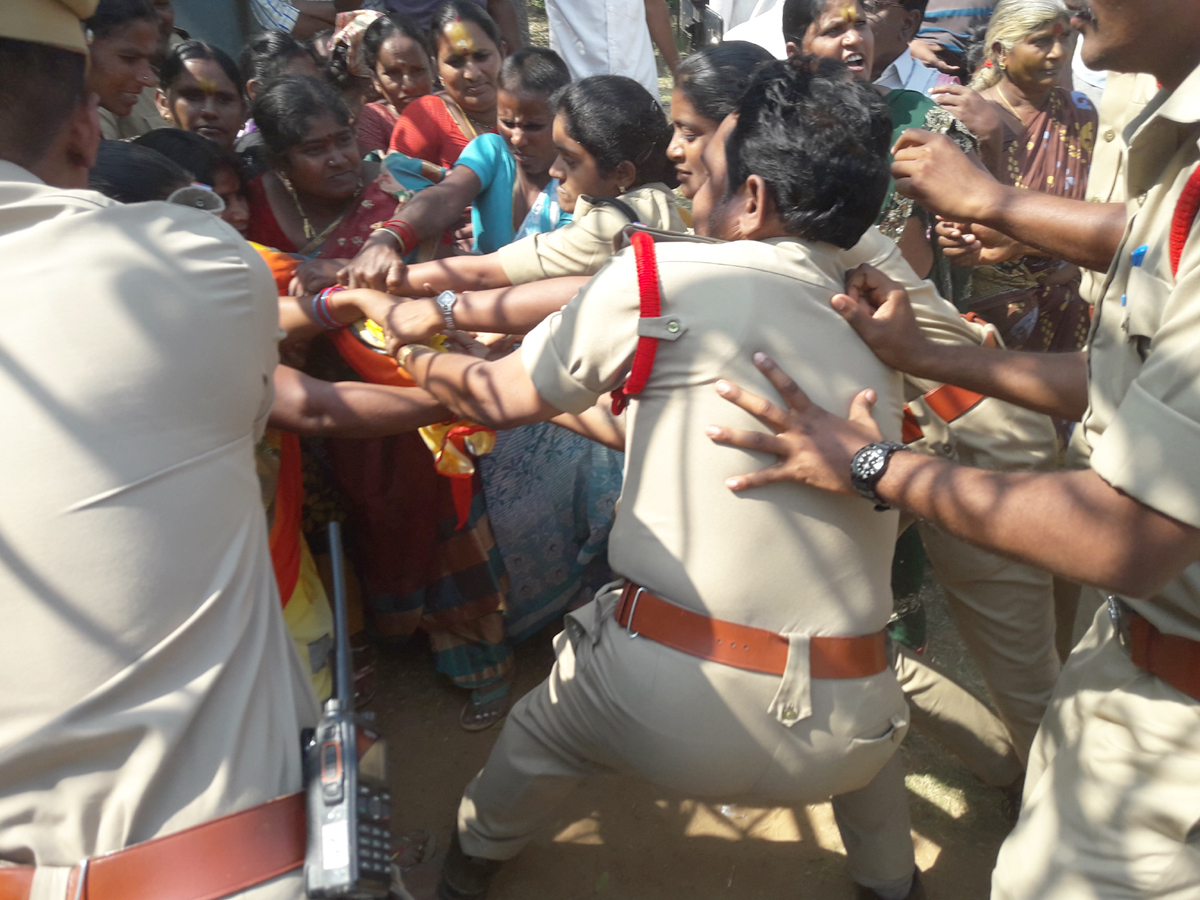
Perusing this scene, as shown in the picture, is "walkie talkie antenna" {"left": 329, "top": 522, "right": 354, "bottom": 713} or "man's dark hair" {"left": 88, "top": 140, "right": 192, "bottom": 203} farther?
"man's dark hair" {"left": 88, "top": 140, "right": 192, "bottom": 203}

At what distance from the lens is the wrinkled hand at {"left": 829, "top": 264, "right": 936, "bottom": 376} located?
1.96 metres

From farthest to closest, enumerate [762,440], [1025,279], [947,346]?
[1025,279] < [947,346] < [762,440]

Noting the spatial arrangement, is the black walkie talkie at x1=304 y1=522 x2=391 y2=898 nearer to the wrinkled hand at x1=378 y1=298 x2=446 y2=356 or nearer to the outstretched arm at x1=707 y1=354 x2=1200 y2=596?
the outstretched arm at x1=707 y1=354 x2=1200 y2=596

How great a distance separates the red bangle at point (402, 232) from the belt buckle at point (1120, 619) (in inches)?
89.4

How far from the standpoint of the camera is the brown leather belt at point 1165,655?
1559 millimetres

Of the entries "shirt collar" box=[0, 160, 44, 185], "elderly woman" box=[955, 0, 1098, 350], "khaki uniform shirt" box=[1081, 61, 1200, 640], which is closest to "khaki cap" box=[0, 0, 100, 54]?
"shirt collar" box=[0, 160, 44, 185]

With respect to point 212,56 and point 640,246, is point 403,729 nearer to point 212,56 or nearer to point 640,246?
point 640,246

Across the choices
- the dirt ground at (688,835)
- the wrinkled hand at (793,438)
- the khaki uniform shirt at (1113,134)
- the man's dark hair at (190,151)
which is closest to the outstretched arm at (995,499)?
the wrinkled hand at (793,438)

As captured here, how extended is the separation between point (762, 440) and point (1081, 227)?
3.61 feet

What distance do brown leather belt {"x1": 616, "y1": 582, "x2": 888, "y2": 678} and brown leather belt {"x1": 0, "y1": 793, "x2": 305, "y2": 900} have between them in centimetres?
82

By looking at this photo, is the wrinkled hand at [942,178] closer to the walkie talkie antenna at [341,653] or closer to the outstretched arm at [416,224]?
the outstretched arm at [416,224]

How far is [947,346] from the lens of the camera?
218 centimetres

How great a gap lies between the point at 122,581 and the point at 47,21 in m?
0.89

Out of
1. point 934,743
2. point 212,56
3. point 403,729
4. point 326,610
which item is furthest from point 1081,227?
point 212,56
